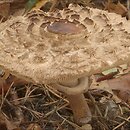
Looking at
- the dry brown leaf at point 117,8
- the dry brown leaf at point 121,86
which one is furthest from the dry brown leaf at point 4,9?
the dry brown leaf at point 121,86

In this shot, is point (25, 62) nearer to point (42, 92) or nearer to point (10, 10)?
point (42, 92)

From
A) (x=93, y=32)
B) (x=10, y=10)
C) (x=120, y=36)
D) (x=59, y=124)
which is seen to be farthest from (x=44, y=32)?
(x=10, y=10)

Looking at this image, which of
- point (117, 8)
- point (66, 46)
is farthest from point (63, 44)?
point (117, 8)

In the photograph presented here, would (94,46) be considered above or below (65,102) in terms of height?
above

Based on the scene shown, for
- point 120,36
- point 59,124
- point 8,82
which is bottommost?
point 59,124

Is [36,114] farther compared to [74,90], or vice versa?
[36,114]

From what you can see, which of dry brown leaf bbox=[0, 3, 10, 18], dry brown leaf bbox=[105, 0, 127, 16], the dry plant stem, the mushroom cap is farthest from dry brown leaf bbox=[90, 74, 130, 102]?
dry brown leaf bbox=[0, 3, 10, 18]

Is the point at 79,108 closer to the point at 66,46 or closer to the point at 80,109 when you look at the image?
the point at 80,109
